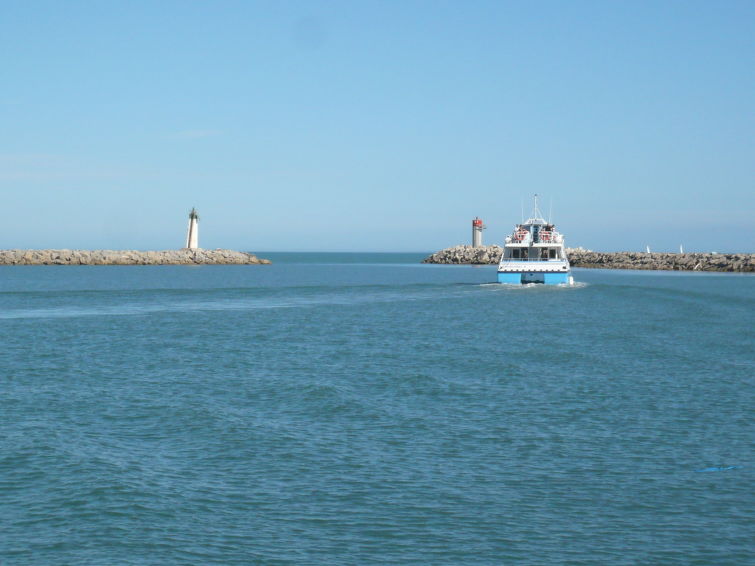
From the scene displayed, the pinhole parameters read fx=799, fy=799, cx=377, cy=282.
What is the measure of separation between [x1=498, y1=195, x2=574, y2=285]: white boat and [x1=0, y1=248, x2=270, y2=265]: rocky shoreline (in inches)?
4092

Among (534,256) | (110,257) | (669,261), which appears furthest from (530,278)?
(110,257)

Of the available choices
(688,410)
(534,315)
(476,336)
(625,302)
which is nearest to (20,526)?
(688,410)

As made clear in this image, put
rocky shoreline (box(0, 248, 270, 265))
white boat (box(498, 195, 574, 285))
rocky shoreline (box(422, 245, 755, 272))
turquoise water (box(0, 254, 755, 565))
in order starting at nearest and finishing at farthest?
turquoise water (box(0, 254, 755, 565)), white boat (box(498, 195, 574, 285)), rocky shoreline (box(422, 245, 755, 272)), rocky shoreline (box(0, 248, 270, 265))

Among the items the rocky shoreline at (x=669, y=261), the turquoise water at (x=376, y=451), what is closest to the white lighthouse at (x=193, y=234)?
the rocky shoreline at (x=669, y=261)

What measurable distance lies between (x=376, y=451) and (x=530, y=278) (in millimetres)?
74993

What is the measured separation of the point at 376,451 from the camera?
18656 mm

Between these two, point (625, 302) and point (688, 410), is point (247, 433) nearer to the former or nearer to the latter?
point (688, 410)

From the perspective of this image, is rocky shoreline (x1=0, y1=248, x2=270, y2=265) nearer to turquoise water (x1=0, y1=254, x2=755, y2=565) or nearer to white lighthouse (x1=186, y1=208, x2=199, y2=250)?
white lighthouse (x1=186, y1=208, x2=199, y2=250)

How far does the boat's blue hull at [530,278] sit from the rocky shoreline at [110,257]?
339 feet

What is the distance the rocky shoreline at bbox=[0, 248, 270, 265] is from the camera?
534 ft

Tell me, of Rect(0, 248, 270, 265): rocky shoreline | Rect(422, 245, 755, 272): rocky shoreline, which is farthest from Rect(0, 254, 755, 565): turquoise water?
Rect(0, 248, 270, 265): rocky shoreline

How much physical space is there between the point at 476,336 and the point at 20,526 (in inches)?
1299

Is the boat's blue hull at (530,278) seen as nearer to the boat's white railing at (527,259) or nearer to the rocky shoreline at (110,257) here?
the boat's white railing at (527,259)

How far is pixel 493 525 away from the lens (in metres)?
14.0
